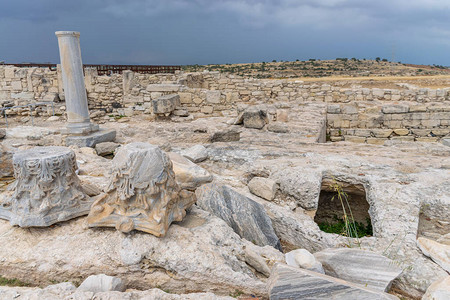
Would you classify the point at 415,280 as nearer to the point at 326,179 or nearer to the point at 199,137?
the point at 326,179

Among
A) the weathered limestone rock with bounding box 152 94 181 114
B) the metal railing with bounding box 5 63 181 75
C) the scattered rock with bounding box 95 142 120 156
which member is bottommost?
the scattered rock with bounding box 95 142 120 156

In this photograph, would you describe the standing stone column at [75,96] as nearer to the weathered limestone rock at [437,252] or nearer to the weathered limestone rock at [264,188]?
the weathered limestone rock at [264,188]

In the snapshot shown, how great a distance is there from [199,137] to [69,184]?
435 cm

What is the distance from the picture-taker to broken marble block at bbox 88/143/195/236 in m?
3.01

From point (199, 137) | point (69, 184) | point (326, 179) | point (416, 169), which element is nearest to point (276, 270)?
point (69, 184)

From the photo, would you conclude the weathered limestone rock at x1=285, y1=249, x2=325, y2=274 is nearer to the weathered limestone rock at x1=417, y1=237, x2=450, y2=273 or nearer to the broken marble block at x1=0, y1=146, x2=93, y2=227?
the weathered limestone rock at x1=417, y1=237, x2=450, y2=273

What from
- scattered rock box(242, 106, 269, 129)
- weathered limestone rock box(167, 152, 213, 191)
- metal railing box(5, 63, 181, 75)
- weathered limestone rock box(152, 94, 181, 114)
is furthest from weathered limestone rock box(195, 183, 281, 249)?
metal railing box(5, 63, 181, 75)

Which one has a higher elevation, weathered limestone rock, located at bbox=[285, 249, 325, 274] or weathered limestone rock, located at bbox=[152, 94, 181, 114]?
weathered limestone rock, located at bbox=[152, 94, 181, 114]

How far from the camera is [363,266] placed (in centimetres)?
286

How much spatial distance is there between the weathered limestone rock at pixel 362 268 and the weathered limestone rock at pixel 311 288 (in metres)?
0.42

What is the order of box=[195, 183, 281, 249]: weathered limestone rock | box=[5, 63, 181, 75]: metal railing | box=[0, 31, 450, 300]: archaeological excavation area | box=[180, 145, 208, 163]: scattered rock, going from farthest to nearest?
box=[5, 63, 181, 75]: metal railing → box=[180, 145, 208, 163]: scattered rock → box=[195, 183, 281, 249]: weathered limestone rock → box=[0, 31, 450, 300]: archaeological excavation area

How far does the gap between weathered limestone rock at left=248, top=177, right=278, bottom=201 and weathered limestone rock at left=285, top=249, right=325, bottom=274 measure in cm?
161

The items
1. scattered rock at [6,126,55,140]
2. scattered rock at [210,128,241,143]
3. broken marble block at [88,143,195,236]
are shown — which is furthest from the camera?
scattered rock at [6,126,55,140]

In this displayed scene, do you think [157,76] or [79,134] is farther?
[157,76]
